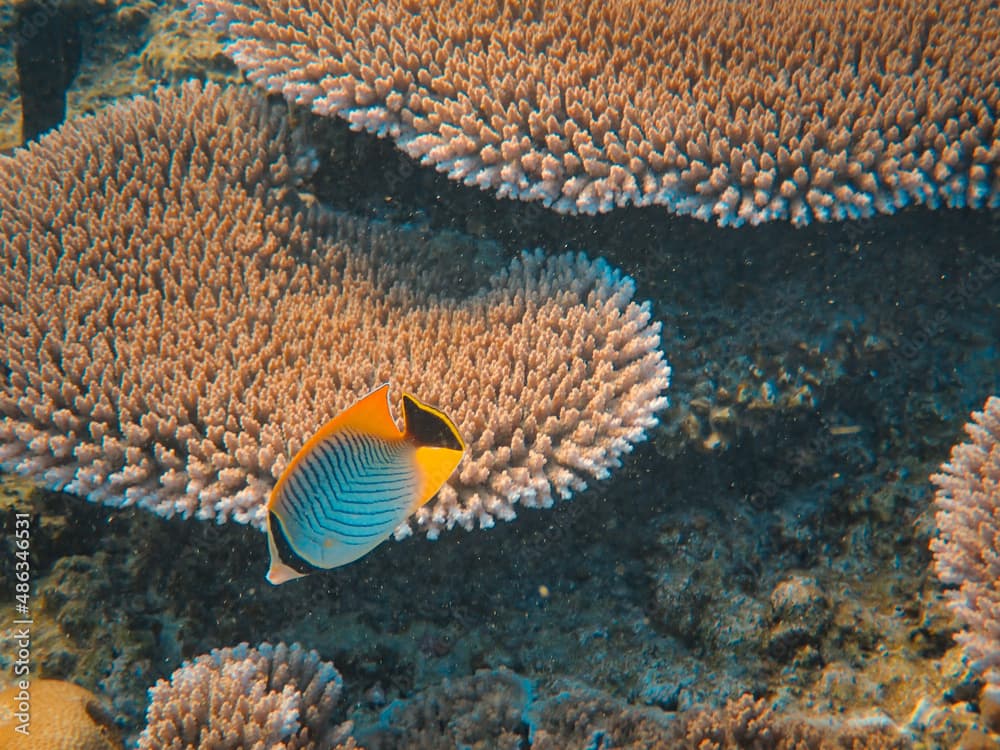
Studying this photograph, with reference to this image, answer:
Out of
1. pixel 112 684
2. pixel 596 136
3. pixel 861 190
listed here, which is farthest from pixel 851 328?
pixel 112 684

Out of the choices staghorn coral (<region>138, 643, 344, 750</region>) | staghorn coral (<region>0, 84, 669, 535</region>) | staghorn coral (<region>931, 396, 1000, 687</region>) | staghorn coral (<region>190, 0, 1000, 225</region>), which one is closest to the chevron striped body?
staghorn coral (<region>0, 84, 669, 535</region>)

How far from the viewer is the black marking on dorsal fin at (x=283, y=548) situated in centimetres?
166

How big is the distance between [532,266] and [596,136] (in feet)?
2.53

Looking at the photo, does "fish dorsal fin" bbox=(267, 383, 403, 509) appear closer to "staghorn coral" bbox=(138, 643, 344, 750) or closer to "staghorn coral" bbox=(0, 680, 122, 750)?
"staghorn coral" bbox=(138, 643, 344, 750)

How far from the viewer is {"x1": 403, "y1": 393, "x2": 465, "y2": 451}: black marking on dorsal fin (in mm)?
1652

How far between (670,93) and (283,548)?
3023mm

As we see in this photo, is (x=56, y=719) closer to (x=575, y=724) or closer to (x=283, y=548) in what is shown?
(x=283, y=548)

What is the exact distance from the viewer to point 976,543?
248 cm

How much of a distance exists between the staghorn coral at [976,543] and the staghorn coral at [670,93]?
4.10 ft

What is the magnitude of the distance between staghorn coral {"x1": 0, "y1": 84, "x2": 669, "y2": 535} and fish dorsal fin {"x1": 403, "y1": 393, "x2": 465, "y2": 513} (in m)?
0.93

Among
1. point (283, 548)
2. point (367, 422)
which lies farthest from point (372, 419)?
point (283, 548)

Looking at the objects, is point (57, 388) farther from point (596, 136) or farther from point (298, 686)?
point (596, 136)

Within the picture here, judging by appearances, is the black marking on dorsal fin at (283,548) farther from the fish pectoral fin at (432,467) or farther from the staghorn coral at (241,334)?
the staghorn coral at (241,334)

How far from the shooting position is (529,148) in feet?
10.8
